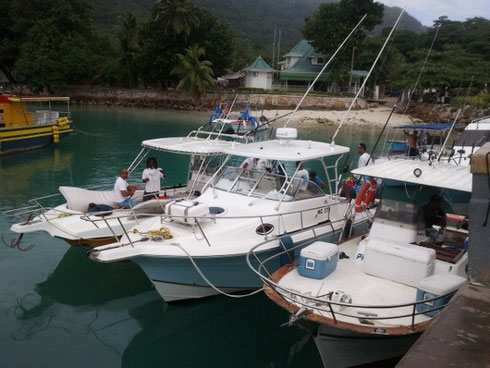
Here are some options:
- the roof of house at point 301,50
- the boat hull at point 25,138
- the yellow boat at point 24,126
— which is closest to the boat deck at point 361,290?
the boat hull at point 25,138

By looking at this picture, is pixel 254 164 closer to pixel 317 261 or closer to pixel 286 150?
pixel 286 150

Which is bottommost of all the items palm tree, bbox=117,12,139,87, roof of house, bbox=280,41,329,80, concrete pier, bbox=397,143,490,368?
concrete pier, bbox=397,143,490,368

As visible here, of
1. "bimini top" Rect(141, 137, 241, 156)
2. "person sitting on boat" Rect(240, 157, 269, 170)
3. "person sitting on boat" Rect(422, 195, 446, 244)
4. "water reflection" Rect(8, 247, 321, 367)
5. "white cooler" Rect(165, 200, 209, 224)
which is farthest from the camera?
"bimini top" Rect(141, 137, 241, 156)

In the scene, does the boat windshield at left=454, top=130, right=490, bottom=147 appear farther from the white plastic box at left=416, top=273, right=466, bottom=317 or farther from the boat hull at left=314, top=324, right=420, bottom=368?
the boat hull at left=314, top=324, right=420, bottom=368

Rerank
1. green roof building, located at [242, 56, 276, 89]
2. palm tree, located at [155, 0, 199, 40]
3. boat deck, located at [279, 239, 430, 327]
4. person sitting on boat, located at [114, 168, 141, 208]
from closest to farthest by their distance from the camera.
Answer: boat deck, located at [279, 239, 430, 327] → person sitting on boat, located at [114, 168, 141, 208] → palm tree, located at [155, 0, 199, 40] → green roof building, located at [242, 56, 276, 89]

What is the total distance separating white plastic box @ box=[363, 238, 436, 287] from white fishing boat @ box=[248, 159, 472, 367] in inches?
0.6

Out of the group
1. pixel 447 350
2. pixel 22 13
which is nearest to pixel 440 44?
pixel 22 13

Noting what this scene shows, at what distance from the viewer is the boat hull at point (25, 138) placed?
23266 millimetres

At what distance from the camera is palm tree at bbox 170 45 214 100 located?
47.2 meters

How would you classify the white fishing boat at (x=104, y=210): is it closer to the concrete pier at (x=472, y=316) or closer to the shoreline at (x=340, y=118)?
the concrete pier at (x=472, y=316)

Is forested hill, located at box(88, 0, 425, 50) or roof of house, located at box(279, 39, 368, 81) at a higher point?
forested hill, located at box(88, 0, 425, 50)

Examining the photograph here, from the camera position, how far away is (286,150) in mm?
9906

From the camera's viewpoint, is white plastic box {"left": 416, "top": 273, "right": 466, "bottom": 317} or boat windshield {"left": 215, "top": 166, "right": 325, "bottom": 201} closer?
white plastic box {"left": 416, "top": 273, "right": 466, "bottom": 317}

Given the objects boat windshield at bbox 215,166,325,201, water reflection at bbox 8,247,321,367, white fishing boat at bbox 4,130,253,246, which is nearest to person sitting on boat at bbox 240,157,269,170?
boat windshield at bbox 215,166,325,201
